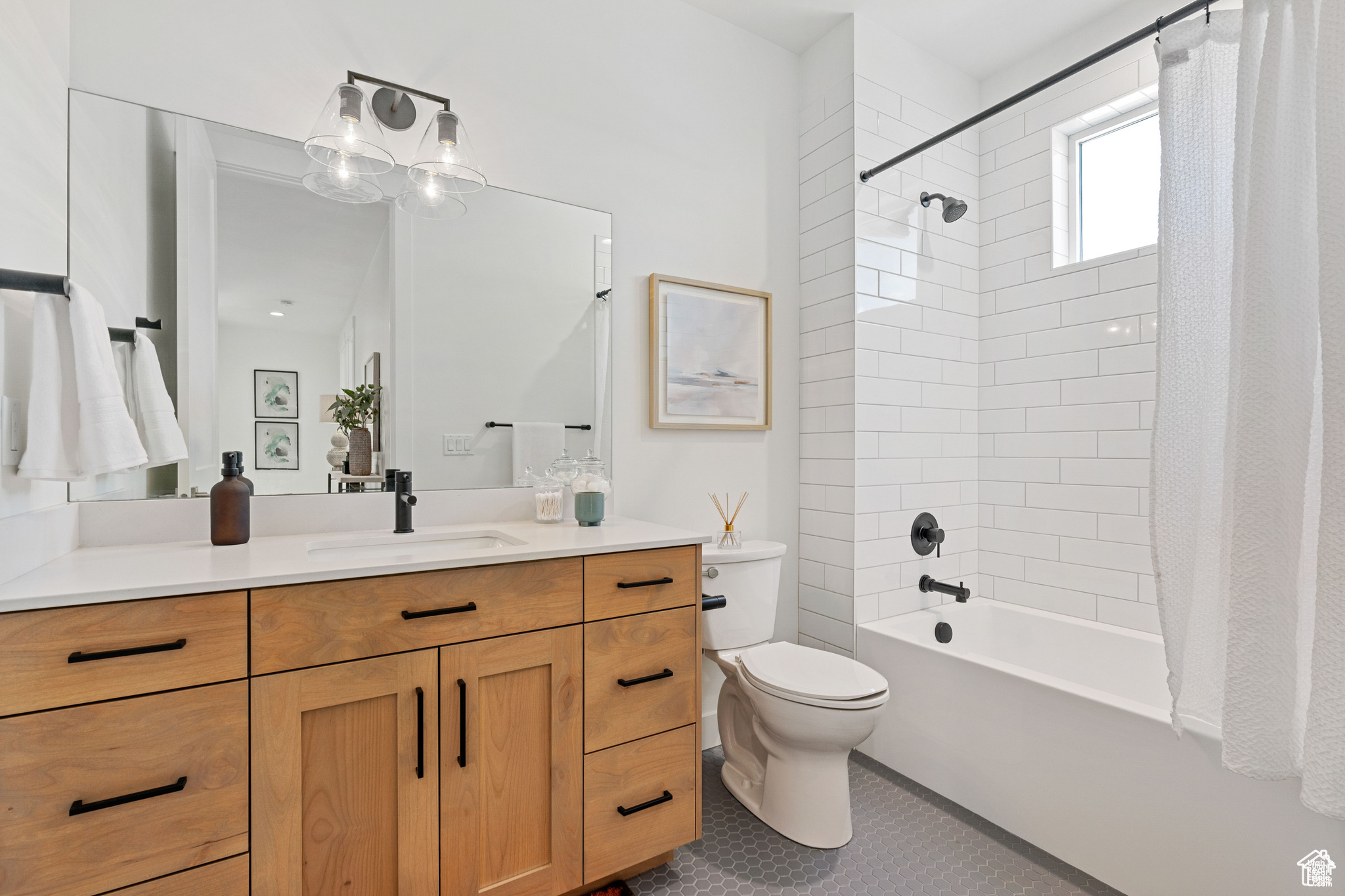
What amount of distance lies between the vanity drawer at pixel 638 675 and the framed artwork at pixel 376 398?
2.67 ft

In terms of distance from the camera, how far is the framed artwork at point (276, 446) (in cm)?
157

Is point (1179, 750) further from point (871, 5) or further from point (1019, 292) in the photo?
point (871, 5)

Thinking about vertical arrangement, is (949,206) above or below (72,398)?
above

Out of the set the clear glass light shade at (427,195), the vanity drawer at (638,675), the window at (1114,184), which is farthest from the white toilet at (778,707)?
the window at (1114,184)

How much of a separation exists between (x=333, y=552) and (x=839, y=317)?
1.90 m

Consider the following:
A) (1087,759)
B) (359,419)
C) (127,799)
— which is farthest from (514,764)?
(1087,759)

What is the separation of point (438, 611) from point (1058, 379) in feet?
8.06

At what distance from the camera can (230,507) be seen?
1425 mm

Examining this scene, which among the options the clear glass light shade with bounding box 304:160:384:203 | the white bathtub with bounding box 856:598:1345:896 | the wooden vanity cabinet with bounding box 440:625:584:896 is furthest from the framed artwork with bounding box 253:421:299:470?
the white bathtub with bounding box 856:598:1345:896

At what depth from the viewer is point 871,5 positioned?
232cm

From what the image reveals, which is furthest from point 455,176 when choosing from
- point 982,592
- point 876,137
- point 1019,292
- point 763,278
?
point 982,592

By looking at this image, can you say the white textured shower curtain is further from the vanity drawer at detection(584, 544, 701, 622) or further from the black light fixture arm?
the black light fixture arm

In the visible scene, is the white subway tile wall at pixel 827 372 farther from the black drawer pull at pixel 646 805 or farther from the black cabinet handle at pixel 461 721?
the black cabinet handle at pixel 461 721

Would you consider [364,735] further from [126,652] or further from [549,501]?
[549,501]
